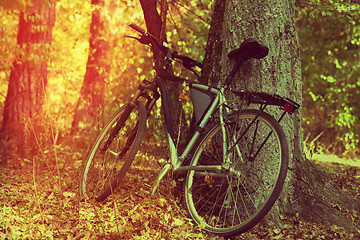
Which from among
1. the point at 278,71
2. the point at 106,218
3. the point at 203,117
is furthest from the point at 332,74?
the point at 106,218

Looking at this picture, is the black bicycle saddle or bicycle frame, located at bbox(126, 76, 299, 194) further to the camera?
the black bicycle saddle

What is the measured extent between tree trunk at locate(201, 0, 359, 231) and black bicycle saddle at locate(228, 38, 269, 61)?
283 mm

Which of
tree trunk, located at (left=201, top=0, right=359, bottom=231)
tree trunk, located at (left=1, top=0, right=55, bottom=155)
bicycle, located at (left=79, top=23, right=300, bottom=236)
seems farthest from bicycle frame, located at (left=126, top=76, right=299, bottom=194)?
tree trunk, located at (left=1, top=0, right=55, bottom=155)

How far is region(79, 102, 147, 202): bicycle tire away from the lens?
4095mm

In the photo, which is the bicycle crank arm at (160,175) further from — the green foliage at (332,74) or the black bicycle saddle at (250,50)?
the green foliage at (332,74)

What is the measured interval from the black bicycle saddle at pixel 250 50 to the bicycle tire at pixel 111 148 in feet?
3.22

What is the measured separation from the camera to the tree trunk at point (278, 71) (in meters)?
3.99

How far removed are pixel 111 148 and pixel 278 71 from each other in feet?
5.90

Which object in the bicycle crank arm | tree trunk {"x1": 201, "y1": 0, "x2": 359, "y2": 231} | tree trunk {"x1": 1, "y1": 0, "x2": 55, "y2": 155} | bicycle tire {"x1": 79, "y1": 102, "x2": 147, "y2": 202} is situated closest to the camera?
the bicycle crank arm

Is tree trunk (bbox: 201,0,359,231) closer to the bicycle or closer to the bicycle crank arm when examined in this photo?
the bicycle

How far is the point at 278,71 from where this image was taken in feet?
13.2

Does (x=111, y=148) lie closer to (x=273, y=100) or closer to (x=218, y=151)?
(x=218, y=151)

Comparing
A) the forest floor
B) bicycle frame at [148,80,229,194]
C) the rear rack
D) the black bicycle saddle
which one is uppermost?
the black bicycle saddle

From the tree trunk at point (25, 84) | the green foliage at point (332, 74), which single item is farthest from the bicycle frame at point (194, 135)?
the green foliage at point (332, 74)
